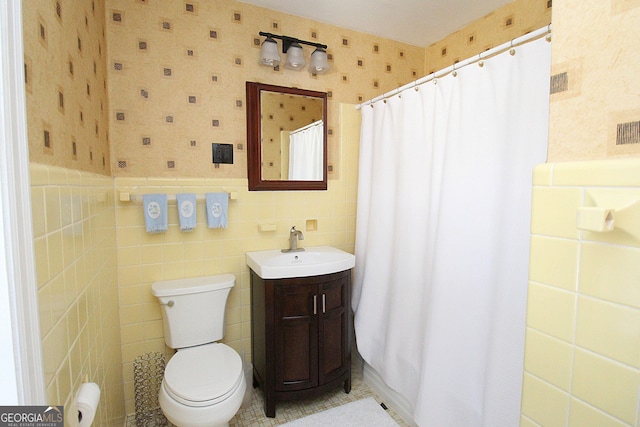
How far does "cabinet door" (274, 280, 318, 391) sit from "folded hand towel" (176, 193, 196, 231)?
0.68m

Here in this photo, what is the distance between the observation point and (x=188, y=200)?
1938mm

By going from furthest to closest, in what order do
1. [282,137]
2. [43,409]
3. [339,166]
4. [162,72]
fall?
[339,166], [282,137], [162,72], [43,409]

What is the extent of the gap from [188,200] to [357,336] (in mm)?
1497

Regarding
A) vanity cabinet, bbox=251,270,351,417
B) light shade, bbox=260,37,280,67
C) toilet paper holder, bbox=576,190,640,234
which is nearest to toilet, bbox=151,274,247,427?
vanity cabinet, bbox=251,270,351,417

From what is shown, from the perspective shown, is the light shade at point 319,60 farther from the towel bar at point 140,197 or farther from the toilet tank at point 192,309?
the toilet tank at point 192,309

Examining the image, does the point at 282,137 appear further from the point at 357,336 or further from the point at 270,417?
the point at 270,417

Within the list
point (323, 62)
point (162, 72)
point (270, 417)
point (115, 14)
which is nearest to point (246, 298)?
point (270, 417)

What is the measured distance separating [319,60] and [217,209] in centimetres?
125

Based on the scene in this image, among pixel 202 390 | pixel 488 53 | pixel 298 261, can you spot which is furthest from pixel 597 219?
pixel 298 261

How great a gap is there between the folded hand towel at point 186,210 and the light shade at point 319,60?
122 cm

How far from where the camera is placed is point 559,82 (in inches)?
28.0

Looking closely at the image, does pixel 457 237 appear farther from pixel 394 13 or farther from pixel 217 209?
pixel 394 13

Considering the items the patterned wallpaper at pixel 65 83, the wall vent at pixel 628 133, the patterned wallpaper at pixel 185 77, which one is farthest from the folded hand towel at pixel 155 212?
the wall vent at pixel 628 133

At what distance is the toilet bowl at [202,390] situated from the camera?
4.68 ft
